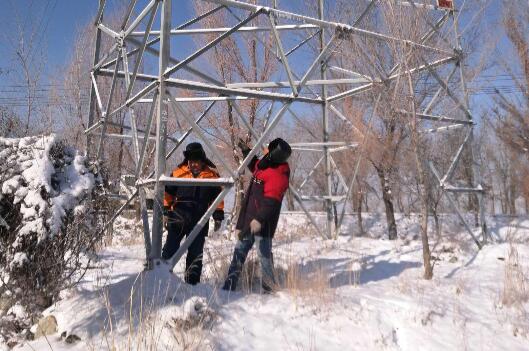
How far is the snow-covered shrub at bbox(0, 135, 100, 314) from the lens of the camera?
2.92 metres

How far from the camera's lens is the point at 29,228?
285 cm

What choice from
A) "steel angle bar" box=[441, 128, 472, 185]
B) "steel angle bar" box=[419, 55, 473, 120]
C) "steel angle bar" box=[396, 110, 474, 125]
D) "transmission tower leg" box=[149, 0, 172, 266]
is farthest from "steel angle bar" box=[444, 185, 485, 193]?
"transmission tower leg" box=[149, 0, 172, 266]

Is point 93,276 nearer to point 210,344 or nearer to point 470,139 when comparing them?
point 210,344

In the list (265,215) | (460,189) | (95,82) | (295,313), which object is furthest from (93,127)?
(460,189)

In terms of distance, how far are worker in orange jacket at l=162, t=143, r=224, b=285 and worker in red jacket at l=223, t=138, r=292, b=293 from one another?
398 mm

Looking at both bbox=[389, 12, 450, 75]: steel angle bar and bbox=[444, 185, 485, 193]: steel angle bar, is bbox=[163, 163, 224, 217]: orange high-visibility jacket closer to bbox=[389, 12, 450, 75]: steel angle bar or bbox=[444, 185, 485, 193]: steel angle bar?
bbox=[389, 12, 450, 75]: steel angle bar

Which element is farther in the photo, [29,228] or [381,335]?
[381,335]

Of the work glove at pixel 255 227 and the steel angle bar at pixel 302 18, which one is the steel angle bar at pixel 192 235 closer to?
the work glove at pixel 255 227

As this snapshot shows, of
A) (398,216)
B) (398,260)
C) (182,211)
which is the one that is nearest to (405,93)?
(398,260)

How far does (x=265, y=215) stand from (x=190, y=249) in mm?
919

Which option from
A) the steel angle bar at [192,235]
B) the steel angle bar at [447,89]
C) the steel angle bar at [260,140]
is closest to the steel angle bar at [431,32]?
the steel angle bar at [447,89]

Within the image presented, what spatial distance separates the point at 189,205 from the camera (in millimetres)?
4738

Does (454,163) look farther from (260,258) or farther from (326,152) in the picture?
(260,258)

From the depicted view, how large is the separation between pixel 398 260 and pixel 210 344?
15.0ft
